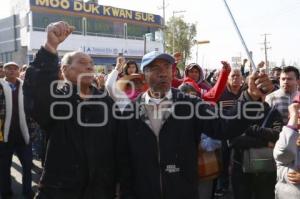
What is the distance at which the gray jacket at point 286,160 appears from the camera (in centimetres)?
297

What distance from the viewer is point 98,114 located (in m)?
2.68

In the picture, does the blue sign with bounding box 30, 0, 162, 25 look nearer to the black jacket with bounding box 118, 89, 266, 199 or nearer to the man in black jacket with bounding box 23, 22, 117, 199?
the man in black jacket with bounding box 23, 22, 117, 199

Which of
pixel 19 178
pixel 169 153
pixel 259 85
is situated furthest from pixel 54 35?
pixel 19 178

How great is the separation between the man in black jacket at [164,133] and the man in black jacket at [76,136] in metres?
0.13

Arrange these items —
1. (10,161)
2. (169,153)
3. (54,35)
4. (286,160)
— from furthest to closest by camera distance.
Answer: (10,161)
(286,160)
(169,153)
(54,35)

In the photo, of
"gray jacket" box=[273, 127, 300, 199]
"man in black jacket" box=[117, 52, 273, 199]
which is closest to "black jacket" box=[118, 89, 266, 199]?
"man in black jacket" box=[117, 52, 273, 199]

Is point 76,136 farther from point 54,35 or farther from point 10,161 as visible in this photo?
point 10,161

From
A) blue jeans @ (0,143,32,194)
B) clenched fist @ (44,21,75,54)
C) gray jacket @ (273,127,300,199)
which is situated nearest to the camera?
clenched fist @ (44,21,75,54)

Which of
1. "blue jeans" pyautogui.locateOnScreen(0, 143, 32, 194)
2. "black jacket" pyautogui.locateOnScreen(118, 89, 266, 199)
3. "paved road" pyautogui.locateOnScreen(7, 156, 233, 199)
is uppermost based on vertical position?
"black jacket" pyautogui.locateOnScreen(118, 89, 266, 199)

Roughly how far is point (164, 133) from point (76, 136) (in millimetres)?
580

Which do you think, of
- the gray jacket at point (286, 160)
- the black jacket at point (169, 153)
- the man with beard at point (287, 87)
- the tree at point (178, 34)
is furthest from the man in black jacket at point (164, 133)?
the tree at point (178, 34)

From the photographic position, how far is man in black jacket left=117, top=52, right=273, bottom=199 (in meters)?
2.56

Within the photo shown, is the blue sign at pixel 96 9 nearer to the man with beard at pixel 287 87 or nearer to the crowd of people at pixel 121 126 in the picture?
the man with beard at pixel 287 87

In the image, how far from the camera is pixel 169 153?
2.56 meters
